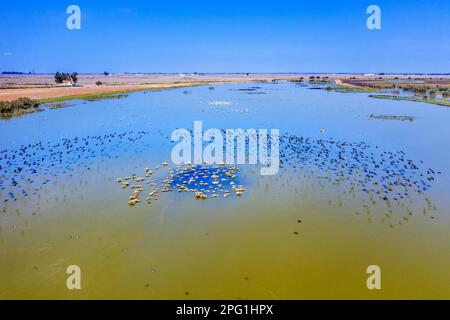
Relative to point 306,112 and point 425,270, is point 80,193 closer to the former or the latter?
point 425,270

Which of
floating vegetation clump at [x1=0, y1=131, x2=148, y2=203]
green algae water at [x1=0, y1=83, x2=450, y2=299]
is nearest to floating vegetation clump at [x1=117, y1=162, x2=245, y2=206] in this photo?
green algae water at [x1=0, y1=83, x2=450, y2=299]

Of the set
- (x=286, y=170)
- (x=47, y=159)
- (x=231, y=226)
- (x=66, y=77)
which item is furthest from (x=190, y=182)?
(x=66, y=77)

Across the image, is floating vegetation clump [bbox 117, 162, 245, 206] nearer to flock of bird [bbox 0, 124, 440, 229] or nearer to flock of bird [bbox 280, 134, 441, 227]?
flock of bird [bbox 0, 124, 440, 229]

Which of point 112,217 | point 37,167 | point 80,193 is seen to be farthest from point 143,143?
point 112,217

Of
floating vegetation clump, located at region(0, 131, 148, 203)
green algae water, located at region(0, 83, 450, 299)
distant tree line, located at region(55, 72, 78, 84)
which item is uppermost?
distant tree line, located at region(55, 72, 78, 84)

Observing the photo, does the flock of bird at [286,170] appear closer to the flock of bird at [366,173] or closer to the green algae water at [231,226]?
the flock of bird at [366,173]

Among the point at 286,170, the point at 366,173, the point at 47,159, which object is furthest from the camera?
the point at 47,159

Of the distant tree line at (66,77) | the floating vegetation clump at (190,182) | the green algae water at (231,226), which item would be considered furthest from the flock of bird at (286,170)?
the distant tree line at (66,77)

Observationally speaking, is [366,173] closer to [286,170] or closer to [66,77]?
[286,170]
